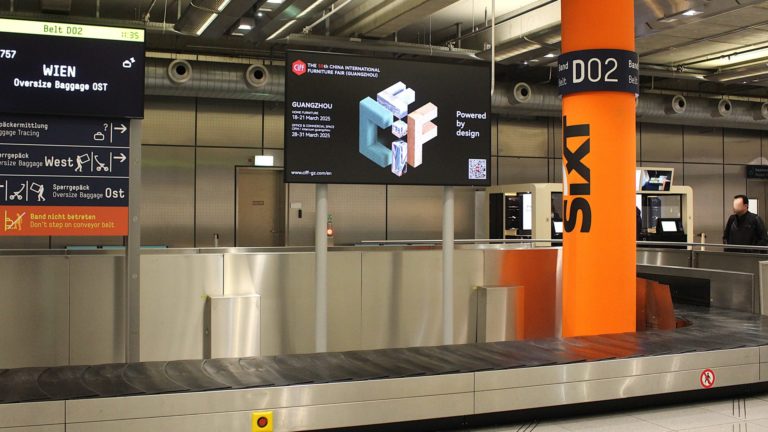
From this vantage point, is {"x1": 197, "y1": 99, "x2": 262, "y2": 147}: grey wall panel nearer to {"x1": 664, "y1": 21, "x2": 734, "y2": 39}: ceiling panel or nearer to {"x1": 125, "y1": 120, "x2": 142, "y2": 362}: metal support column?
{"x1": 664, "y1": 21, "x2": 734, "y2": 39}: ceiling panel

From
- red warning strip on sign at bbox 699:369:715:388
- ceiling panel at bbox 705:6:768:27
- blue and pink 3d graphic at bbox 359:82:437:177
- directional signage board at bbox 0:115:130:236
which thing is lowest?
red warning strip on sign at bbox 699:369:715:388

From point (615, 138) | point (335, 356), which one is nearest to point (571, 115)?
point (615, 138)

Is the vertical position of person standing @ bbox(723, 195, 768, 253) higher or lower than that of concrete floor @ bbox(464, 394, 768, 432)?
higher

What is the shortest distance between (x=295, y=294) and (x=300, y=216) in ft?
26.1

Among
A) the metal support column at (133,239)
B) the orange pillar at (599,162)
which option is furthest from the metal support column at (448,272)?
the metal support column at (133,239)

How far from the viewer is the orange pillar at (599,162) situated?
6559 mm

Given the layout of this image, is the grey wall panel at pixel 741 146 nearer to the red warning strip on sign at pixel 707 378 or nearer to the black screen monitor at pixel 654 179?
the black screen monitor at pixel 654 179

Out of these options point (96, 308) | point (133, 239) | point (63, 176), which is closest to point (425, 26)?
point (96, 308)

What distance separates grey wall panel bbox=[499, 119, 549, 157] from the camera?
16953 mm

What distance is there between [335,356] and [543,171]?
1308cm

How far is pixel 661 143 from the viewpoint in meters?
18.6

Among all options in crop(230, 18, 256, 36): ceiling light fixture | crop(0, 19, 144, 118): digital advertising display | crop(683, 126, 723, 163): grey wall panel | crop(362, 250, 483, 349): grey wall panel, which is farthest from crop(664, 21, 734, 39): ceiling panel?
crop(0, 19, 144, 118): digital advertising display

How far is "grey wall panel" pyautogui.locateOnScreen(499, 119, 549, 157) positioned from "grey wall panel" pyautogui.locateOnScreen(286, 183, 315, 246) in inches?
183

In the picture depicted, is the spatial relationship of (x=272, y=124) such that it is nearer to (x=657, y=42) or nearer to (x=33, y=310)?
(x=657, y=42)
